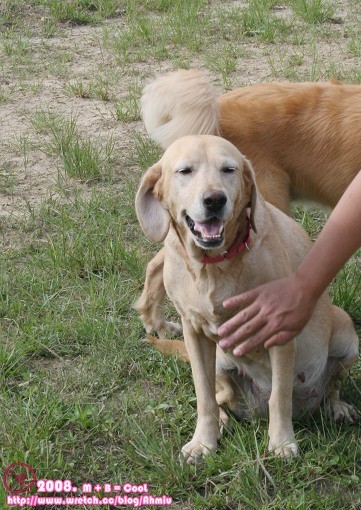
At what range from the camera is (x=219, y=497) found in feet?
10.5

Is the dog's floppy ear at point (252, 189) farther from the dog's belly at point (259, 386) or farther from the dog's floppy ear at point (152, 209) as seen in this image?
the dog's belly at point (259, 386)

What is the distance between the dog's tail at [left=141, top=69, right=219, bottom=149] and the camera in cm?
407

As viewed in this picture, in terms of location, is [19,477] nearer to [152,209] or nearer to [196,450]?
[196,450]

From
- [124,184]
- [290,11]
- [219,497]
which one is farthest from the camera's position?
[290,11]

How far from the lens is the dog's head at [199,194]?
3.08 metres

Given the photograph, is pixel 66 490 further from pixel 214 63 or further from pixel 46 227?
pixel 214 63

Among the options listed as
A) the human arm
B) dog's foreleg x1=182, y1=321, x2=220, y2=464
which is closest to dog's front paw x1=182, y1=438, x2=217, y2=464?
dog's foreleg x1=182, y1=321, x2=220, y2=464

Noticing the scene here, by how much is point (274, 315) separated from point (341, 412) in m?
0.99

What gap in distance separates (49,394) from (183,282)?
0.82m

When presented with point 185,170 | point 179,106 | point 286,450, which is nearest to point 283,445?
point 286,450

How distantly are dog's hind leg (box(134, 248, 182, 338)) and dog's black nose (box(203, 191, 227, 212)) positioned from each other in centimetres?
136

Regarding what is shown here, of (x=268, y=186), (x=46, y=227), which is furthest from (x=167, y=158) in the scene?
(x=46, y=227)

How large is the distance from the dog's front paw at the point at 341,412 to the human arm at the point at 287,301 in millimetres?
891

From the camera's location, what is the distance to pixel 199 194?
3061 millimetres
